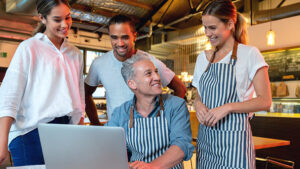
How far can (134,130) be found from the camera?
149cm

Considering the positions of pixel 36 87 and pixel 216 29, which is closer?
pixel 36 87

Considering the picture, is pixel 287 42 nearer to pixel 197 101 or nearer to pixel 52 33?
pixel 197 101

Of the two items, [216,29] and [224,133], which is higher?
[216,29]

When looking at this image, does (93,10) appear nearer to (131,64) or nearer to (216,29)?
(131,64)

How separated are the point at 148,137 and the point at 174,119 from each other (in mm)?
176

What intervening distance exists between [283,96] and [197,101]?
5.70 meters

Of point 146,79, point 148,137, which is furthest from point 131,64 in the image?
point 148,137

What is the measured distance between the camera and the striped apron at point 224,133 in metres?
1.39

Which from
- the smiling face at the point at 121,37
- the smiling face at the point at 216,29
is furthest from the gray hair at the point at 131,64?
the smiling face at the point at 216,29

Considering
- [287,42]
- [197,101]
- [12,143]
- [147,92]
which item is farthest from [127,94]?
[287,42]

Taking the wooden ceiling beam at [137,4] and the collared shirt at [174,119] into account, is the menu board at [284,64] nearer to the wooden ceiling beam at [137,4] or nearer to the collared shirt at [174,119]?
the wooden ceiling beam at [137,4]

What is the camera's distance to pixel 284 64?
6625mm

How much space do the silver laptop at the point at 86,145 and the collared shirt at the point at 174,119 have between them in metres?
0.57

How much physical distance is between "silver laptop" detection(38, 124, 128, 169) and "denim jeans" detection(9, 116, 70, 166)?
489 millimetres
